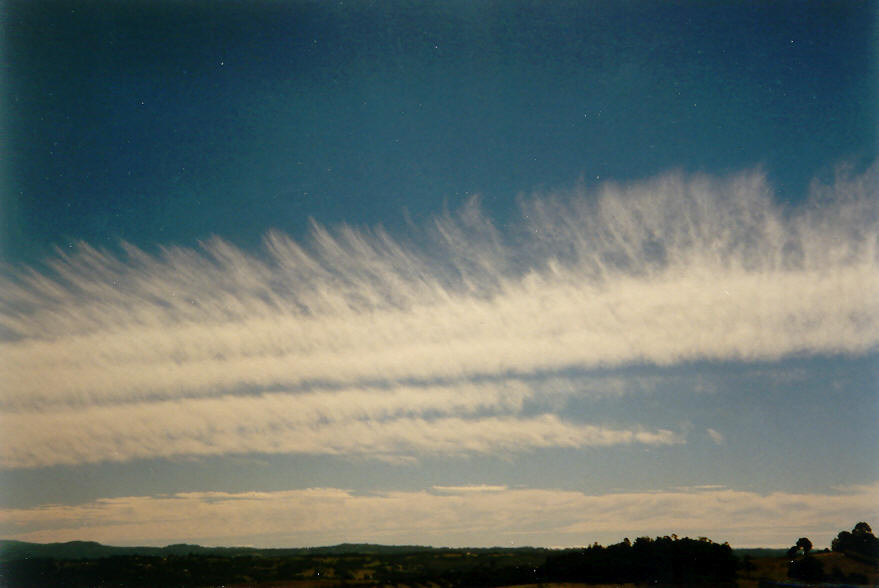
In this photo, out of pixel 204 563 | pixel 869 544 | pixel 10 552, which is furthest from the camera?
pixel 204 563

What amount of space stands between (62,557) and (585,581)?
2314 centimetres

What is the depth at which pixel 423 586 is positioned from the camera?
29.8m

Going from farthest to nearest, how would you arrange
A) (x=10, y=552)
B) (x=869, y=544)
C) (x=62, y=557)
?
1. (x=62, y=557)
2. (x=10, y=552)
3. (x=869, y=544)

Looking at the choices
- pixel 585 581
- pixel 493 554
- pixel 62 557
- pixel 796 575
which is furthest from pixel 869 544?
pixel 62 557

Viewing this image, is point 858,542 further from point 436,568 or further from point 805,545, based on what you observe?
point 436,568

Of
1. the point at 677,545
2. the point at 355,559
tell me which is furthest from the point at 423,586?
the point at 677,545

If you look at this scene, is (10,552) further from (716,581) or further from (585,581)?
(716,581)

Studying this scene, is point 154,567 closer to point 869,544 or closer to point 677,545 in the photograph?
point 677,545

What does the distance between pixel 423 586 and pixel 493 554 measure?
6.07 metres

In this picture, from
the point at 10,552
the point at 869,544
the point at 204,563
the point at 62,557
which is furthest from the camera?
the point at 204,563

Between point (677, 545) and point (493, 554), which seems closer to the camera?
point (677, 545)

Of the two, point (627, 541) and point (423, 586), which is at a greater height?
point (627, 541)

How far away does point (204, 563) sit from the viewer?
110ft

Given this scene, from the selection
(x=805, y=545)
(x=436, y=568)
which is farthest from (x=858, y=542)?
(x=436, y=568)
